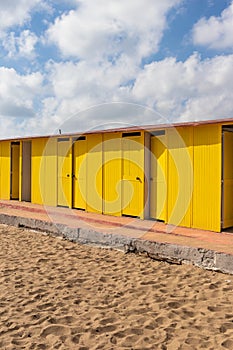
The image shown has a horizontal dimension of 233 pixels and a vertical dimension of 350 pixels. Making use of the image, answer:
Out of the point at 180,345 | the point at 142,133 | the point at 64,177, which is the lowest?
the point at 180,345

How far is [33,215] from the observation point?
10.5m

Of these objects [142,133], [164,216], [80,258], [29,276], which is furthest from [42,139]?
[29,276]

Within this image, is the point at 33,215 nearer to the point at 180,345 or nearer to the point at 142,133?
the point at 142,133

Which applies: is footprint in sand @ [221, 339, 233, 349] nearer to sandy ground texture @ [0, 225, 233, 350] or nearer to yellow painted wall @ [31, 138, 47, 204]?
sandy ground texture @ [0, 225, 233, 350]

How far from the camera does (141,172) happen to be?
9.59 metres

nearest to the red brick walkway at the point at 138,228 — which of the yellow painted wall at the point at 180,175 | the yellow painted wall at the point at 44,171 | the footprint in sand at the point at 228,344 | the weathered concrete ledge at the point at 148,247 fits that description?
the weathered concrete ledge at the point at 148,247

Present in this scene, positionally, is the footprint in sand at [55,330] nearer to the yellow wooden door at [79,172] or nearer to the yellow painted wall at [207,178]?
the yellow painted wall at [207,178]

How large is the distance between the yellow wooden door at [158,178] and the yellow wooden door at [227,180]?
1.45 meters

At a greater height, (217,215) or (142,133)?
(142,133)

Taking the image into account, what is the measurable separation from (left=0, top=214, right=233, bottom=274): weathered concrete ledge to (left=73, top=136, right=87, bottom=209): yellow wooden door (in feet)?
8.05

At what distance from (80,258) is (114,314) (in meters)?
2.49

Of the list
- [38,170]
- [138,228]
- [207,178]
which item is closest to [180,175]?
[207,178]

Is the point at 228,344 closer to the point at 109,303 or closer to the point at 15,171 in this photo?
the point at 109,303

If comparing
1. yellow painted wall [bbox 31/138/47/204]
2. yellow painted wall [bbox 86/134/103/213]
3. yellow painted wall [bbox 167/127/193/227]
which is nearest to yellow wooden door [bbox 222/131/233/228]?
yellow painted wall [bbox 167/127/193/227]
